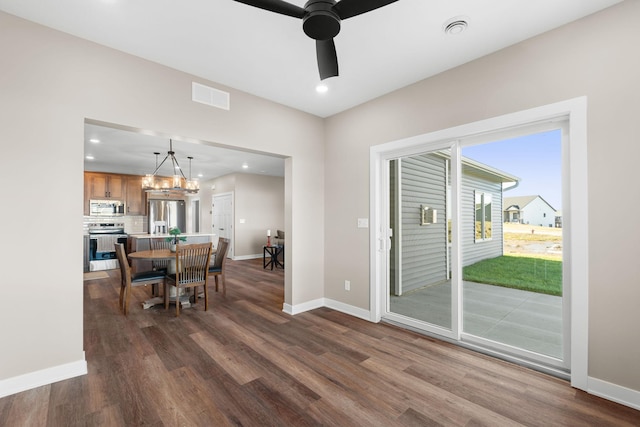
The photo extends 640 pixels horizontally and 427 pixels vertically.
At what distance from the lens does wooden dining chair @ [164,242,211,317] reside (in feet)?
12.5

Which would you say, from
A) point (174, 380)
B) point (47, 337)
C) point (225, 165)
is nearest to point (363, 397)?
point (174, 380)

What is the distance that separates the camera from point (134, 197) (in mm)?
8281

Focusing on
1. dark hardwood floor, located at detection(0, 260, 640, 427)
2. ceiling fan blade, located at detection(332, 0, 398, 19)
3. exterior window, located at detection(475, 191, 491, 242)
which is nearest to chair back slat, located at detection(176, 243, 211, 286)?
dark hardwood floor, located at detection(0, 260, 640, 427)

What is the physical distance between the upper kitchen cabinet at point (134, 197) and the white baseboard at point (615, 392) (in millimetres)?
9705

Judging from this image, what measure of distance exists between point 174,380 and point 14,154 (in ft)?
6.90

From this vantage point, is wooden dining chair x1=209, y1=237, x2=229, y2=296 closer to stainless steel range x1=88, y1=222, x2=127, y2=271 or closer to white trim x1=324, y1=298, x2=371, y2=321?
white trim x1=324, y1=298, x2=371, y2=321

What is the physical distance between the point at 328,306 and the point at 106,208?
23.7ft

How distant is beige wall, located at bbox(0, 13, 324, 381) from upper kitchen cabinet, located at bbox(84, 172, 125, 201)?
6590mm

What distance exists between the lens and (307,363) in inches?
99.7

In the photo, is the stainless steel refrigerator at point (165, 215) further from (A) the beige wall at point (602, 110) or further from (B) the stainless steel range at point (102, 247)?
(A) the beige wall at point (602, 110)

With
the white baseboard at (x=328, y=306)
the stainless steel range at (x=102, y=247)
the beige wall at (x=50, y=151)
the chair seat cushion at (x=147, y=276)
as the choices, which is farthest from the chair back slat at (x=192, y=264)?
the stainless steel range at (x=102, y=247)

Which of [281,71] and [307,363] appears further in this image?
[281,71]

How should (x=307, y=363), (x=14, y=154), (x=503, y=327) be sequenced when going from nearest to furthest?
(x=14, y=154), (x=307, y=363), (x=503, y=327)

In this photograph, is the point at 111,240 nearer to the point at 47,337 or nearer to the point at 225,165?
the point at 225,165
